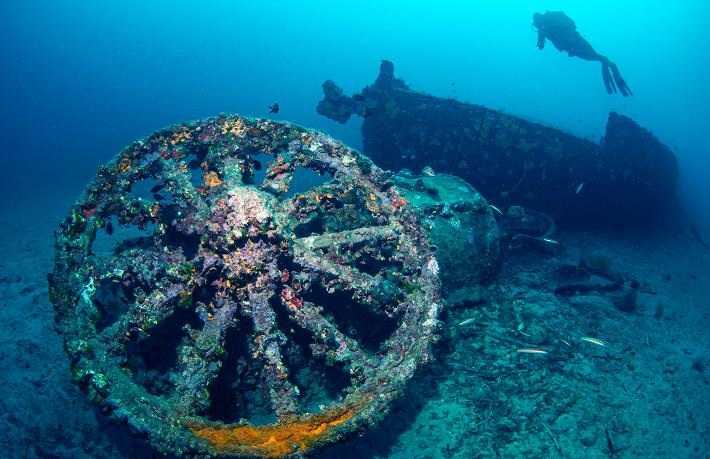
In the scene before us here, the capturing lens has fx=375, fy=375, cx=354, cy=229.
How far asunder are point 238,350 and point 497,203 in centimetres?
726

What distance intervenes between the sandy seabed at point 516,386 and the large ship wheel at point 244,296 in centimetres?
69

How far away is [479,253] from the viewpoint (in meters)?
5.70

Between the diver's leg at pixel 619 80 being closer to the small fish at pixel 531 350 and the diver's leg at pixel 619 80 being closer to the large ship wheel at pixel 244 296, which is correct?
the small fish at pixel 531 350

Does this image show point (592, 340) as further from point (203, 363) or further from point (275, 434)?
point (203, 363)

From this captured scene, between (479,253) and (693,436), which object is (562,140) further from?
(693,436)

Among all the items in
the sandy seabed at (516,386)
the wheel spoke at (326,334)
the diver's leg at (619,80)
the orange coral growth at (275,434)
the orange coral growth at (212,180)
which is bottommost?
the sandy seabed at (516,386)

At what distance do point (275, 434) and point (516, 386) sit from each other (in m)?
2.99

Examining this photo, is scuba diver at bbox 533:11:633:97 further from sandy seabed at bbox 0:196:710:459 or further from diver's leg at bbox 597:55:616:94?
sandy seabed at bbox 0:196:710:459

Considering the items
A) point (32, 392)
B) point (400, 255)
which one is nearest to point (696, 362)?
point (400, 255)

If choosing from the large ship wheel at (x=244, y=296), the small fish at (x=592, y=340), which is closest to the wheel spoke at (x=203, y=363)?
the large ship wheel at (x=244, y=296)

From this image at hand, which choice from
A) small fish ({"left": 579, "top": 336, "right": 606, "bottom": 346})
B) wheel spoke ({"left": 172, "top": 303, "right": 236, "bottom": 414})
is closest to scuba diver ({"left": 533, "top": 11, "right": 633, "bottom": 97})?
small fish ({"left": 579, "top": 336, "right": 606, "bottom": 346})

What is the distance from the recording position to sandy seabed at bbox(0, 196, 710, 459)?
12.1ft

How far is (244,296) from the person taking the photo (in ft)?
10.5

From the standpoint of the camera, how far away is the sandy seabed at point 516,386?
3697 mm
